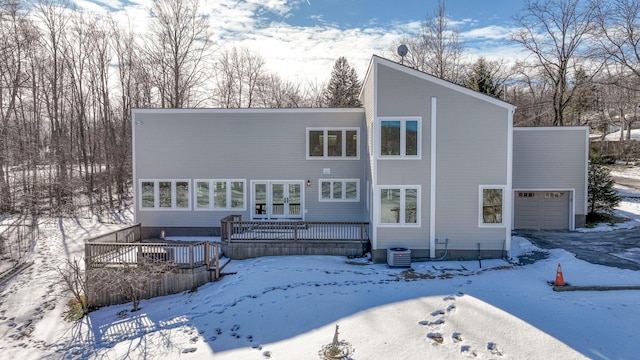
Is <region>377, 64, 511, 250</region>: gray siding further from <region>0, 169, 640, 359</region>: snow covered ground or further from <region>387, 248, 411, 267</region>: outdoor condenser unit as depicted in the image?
<region>0, 169, 640, 359</region>: snow covered ground

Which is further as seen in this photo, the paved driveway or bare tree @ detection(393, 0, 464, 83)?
bare tree @ detection(393, 0, 464, 83)

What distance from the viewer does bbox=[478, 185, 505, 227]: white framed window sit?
1091 centimetres

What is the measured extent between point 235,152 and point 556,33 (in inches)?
906

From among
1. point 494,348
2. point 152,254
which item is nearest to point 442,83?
point 494,348

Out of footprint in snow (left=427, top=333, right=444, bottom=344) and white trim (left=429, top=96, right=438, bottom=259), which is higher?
white trim (left=429, top=96, right=438, bottom=259)

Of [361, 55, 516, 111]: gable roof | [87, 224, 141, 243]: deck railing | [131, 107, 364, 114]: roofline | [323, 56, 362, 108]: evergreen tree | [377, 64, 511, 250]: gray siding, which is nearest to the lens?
[361, 55, 516, 111]: gable roof

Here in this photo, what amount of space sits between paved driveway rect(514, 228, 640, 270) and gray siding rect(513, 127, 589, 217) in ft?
5.12

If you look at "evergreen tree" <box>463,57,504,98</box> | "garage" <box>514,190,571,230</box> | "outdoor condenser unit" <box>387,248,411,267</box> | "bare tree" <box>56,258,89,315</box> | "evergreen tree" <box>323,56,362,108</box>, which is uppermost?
"evergreen tree" <box>323,56,362,108</box>

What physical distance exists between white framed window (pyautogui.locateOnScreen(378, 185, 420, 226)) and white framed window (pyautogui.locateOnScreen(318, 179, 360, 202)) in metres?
3.00

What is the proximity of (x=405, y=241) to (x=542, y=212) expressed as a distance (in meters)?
7.45

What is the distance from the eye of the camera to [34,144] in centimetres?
1886

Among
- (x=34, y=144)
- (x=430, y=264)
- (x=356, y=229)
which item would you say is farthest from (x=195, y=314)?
(x=34, y=144)

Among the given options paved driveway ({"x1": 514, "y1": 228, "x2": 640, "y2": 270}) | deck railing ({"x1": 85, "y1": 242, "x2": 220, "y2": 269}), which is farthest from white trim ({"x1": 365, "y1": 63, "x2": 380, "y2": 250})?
paved driveway ({"x1": 514, "y1": 228, "x2": 640, "y2": 270})

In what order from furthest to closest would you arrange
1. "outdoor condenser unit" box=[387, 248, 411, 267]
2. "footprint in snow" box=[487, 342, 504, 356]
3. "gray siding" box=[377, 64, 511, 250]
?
"gray siding" box=[377, 64, 511, 250], "outdoor condenser unit" box=[387, 248, 411, 267], "footprint in snow" box=[487, 342, 504, 356]
